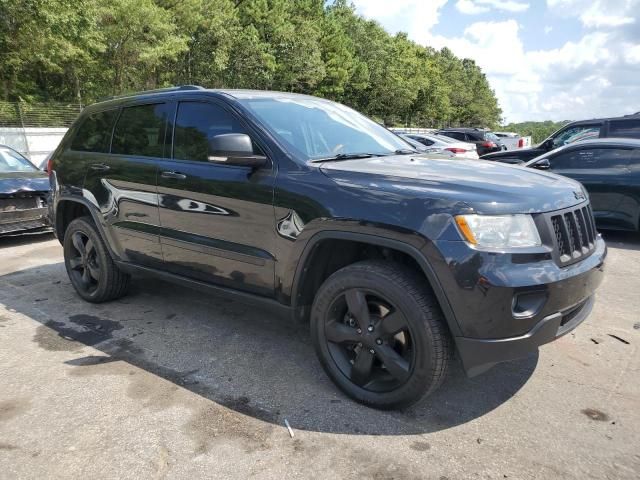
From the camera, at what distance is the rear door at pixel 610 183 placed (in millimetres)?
7074

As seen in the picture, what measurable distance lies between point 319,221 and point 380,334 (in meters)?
0.71

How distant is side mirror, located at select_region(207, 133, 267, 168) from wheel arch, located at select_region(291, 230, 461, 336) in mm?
661

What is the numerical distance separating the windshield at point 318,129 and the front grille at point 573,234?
1335mm

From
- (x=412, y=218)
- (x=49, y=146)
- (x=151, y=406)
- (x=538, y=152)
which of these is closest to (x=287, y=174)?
(x=412, y=218)

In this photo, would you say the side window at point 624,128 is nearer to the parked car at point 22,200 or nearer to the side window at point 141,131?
the side window at point 141,131

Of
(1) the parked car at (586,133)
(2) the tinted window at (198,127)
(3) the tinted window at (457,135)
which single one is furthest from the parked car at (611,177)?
(3) the tinted window at (457,135)

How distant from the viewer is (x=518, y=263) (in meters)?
2.48

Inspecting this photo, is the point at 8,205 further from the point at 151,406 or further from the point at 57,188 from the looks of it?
the point at 151,406

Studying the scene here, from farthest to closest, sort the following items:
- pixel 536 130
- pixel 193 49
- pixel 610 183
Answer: pixel 536 130 → pixel 193 49 → pixel 610 183

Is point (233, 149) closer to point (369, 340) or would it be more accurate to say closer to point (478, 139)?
point (369, 340)

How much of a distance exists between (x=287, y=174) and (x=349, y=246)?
22.6 inches

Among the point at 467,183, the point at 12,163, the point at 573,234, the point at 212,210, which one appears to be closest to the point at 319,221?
the point at 467,183

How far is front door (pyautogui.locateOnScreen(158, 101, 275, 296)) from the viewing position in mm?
3275

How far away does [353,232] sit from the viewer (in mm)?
2809
